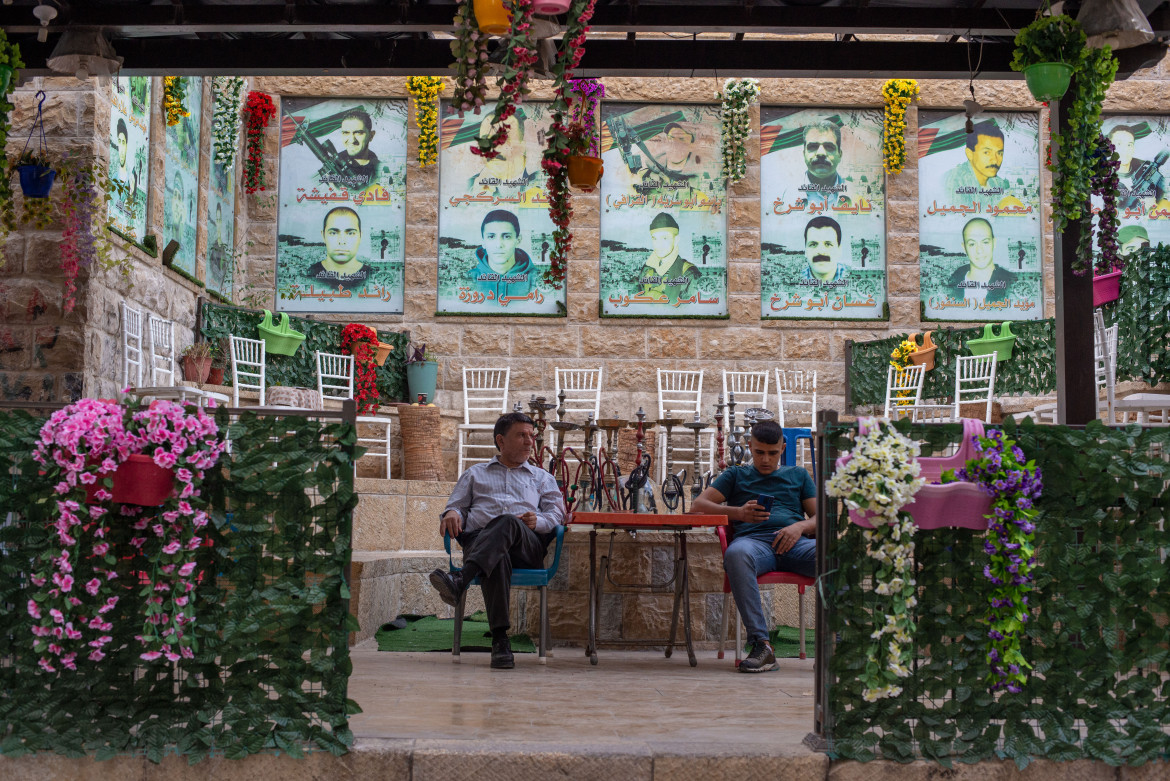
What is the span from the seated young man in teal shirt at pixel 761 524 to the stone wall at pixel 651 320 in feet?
19.0

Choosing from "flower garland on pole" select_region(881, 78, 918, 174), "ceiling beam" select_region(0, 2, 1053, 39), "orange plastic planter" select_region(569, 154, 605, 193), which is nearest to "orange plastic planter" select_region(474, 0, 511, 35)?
"ceiling beam" select_region(0, 2, 1053, 39)

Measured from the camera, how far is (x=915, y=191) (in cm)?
1125

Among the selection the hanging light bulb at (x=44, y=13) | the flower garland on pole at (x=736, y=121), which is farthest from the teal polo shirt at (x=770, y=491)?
the flower garland on pole at (x=736, y=121)

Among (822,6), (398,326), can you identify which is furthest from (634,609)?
(398,326)

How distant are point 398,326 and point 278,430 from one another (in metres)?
8.07

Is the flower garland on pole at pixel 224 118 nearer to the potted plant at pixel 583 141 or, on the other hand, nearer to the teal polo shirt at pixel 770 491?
the potted plant at pixel 583 141

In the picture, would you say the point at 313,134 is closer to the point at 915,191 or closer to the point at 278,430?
the point at 915,191

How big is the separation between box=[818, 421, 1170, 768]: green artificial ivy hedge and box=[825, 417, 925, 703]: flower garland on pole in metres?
0.05

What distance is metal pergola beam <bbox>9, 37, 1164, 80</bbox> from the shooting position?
532cm

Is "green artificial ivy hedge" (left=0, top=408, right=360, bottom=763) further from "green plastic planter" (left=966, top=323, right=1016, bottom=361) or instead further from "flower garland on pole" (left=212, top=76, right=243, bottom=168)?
"green plastic planter" (left=966, top=323, right=1016, bottom=361)

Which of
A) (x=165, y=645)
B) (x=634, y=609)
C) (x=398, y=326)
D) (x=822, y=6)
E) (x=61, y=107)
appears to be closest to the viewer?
(x=165, y=645)

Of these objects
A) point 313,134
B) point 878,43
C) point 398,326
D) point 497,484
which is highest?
point 313,134

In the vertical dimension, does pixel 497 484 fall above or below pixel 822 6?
below

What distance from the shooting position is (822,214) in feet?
37.0
